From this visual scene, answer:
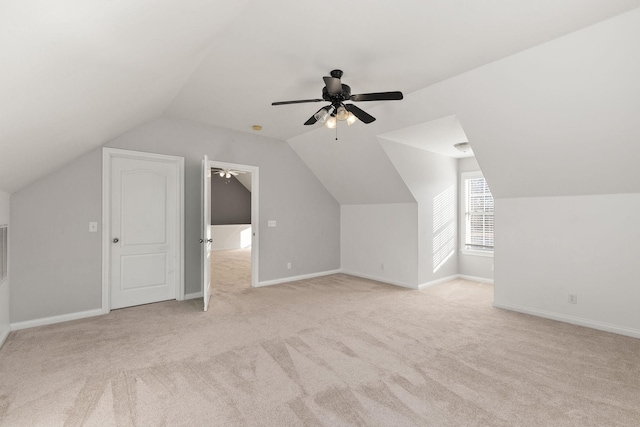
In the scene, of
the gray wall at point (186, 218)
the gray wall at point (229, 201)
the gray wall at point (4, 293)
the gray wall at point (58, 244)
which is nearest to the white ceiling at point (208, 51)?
the gray wall at point (4, 293)

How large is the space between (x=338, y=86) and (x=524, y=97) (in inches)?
71.3

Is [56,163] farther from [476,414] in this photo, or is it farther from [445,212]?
[445,212]

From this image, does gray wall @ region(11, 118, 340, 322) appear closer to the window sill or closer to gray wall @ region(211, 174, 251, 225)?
the window sill

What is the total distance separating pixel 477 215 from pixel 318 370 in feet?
15.5

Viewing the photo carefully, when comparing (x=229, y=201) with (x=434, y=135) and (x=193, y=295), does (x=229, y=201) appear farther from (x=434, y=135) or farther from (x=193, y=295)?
(x=434, y=135)

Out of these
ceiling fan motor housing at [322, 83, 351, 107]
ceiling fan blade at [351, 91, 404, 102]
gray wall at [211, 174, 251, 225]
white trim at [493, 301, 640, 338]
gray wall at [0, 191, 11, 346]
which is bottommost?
white trim at [493, 301, 640, 338]

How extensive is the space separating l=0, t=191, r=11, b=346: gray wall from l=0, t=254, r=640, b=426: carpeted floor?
15 cm

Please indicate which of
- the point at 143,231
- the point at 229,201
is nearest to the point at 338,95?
the point at 143,231

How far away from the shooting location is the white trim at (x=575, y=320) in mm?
3151

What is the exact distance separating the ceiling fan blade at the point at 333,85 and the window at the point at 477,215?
13.4 feet

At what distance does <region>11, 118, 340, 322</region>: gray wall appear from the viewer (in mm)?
3402

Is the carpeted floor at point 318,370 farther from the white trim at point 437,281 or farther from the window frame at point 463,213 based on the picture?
the window frame at point 463,213

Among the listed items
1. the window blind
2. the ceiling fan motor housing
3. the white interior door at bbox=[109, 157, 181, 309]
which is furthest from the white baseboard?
the window blind

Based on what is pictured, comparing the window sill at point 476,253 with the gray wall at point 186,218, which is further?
the window sill at point 476,253
